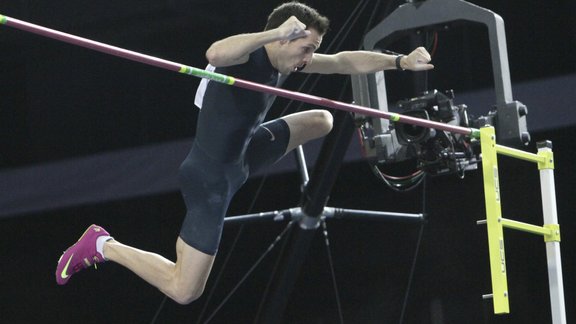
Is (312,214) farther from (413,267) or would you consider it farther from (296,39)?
(296,39)

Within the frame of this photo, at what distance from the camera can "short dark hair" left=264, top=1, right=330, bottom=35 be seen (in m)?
4.62

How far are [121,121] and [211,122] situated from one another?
370 cm

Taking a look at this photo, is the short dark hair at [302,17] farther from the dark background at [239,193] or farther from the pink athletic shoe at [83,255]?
the dark background at [239,193]

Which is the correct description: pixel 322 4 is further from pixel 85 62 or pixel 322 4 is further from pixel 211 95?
pixel 211 95

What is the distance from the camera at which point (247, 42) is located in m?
4.30

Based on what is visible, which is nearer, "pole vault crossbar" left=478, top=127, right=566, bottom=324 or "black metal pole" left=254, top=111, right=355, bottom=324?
"pole vault crossbar" left=478, top=127, right=566, bottom=324

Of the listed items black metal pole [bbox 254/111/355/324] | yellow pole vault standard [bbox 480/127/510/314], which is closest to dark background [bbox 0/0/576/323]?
black metal pole [bbox 254/111/355/324]

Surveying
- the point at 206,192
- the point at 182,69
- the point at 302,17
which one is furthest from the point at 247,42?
the point at 206,192

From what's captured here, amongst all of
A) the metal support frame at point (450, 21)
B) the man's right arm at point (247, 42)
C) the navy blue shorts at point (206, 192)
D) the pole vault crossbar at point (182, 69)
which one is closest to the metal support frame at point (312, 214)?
the metal support frame at point (450, 21)

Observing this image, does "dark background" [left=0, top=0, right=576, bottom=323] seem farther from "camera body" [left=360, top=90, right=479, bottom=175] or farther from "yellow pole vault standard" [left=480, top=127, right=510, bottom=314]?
"yellow pole vault standard" [left=480, top=127, right=510, bottom=314]

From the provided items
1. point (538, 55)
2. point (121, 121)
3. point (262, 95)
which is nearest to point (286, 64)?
point (262, 95)

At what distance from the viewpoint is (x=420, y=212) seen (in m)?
7.61

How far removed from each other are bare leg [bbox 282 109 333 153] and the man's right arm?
628 mm

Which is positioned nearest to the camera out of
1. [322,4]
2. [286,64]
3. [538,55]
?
[286,64]
